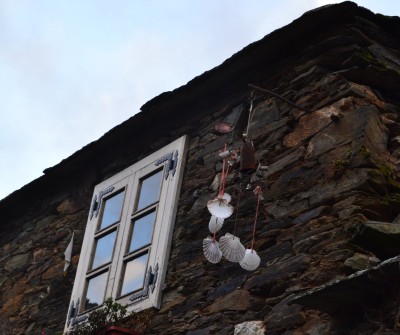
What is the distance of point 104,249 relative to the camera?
621 centimetres

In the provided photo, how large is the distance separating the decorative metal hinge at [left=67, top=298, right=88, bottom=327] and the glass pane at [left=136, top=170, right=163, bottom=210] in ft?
2.94

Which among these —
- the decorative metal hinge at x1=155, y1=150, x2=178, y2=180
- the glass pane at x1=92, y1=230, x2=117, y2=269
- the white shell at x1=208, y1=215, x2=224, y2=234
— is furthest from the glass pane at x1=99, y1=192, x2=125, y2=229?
the white shell at x1=208, y1=215, x2=224, y2=234

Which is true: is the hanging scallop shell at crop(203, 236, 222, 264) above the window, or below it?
below

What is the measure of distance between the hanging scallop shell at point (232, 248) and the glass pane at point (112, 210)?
5.44 feet

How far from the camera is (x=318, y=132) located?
515cm

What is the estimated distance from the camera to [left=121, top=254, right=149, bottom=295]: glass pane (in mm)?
5609

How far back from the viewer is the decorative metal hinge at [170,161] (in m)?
6.06

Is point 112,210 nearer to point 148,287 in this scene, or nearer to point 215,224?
point 148,287

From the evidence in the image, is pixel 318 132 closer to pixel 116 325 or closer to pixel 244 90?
pixel 244 90

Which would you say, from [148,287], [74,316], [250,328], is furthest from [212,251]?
[74,316]

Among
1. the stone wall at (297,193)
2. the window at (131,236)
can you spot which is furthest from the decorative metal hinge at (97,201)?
the stone wall at (297,193)

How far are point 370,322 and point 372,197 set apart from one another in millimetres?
960

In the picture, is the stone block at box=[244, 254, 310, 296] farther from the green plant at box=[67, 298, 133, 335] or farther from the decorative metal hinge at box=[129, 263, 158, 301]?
the green plant at box=[67, 298, 133, 335]

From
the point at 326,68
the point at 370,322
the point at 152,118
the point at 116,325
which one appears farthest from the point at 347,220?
the point at 152,118
